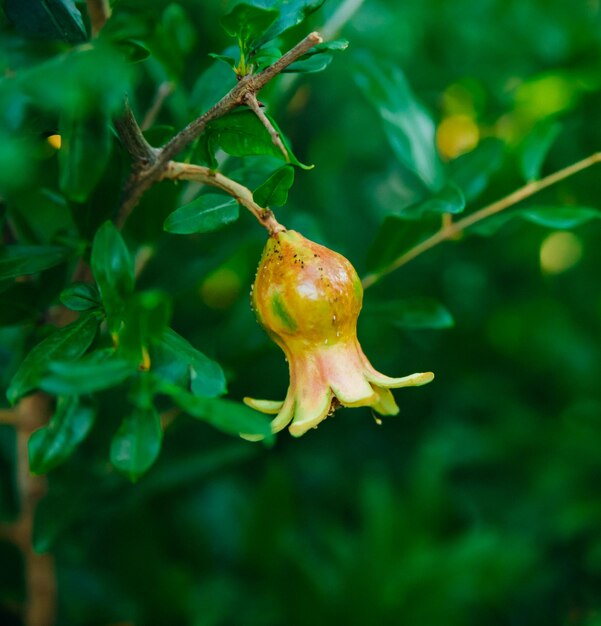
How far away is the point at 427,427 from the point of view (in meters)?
1.34

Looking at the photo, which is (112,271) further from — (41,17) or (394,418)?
(394,418)

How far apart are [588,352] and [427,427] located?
0.29 meters

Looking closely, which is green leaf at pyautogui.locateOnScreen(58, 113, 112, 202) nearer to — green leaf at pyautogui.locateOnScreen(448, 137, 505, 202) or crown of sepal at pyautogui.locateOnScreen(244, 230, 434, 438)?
crown of sepal at pyautogui.locateOnScreen(244, 230, 434, 438)

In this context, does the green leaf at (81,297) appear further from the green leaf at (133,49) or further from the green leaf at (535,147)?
the green leaf at (535,147)

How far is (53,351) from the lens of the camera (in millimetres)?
508

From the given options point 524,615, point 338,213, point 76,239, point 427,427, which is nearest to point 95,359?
point 76,239

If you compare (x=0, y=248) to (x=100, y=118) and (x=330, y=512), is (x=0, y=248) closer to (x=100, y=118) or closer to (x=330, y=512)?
(x=100, y=118)

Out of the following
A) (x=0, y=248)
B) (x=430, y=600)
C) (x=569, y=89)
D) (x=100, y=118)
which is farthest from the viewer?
(x=569, y=89)

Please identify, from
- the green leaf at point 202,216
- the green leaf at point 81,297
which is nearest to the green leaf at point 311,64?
the green leaf at point 202,216

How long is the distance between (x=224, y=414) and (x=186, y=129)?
20 centimetres

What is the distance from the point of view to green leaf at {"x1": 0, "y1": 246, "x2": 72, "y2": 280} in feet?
1.82

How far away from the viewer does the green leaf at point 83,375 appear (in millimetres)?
421

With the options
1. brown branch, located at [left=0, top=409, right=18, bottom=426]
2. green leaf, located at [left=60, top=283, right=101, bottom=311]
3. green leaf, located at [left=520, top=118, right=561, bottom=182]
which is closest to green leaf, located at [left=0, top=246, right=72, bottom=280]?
green leaf, located at [left=60, top=283, right=101, bottom=311]

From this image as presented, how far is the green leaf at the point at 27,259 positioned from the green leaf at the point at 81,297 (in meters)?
0.04
